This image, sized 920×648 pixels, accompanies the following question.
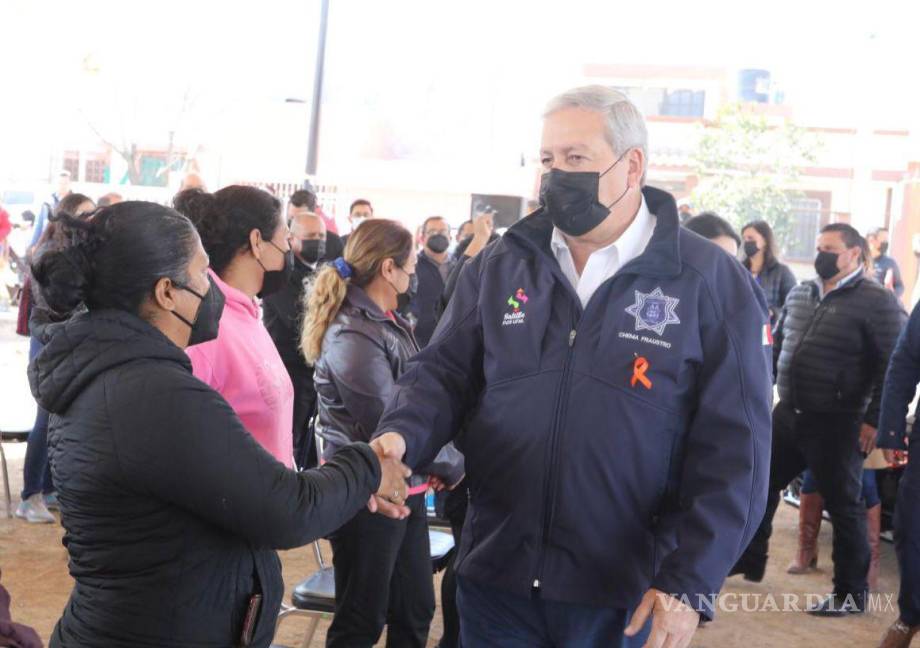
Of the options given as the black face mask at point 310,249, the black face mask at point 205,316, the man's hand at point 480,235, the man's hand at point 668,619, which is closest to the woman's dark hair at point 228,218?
the black face mask at point 205,316

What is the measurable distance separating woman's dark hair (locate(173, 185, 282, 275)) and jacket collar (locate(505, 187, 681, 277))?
100cm

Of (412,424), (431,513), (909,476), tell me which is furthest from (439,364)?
(431,513)

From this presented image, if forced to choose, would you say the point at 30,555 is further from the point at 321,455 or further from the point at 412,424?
the point at 412,424

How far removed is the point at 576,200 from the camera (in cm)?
251

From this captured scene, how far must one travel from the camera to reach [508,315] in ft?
8.23

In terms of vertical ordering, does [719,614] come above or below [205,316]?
below

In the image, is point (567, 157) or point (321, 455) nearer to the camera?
point (567, 157)

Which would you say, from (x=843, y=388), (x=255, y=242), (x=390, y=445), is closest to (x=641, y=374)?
(x=390, y=445)

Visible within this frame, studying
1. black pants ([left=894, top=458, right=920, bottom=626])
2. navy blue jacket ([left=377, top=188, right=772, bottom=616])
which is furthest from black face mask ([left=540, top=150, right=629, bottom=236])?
black pants ([left=894, top=458, right=920, bottom=626])

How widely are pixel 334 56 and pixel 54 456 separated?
1001 centimetres

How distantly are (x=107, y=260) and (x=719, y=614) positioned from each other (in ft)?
14.4

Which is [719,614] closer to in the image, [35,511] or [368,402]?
[368,402]

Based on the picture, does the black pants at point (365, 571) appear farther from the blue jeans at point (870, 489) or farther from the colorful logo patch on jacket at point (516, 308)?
the blue jeans at point (870, 489)

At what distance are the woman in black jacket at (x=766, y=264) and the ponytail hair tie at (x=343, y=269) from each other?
461 cm
